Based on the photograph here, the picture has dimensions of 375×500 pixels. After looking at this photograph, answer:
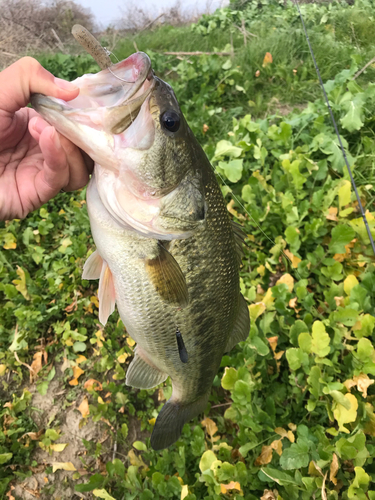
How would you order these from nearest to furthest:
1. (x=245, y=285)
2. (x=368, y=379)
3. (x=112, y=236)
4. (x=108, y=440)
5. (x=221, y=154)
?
(x=112, y=236), (x=368, y=379), (x=108, y=440), (x=245, y=285), (x=221, y=154)

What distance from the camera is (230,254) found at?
1.44 m

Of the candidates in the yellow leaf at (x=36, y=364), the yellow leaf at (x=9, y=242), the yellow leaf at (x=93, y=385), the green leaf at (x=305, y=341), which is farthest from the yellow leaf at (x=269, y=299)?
the yellow leaf at (x=9, y=242)

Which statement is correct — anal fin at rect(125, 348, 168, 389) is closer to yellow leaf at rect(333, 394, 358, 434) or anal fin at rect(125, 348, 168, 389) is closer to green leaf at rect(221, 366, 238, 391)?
green leaf at rect(221, 366, 238, 391)

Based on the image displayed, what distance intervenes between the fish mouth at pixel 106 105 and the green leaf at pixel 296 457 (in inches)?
66.8

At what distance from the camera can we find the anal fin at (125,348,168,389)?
165 cm

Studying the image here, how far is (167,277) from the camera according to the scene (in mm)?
1291

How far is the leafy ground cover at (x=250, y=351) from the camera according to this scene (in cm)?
181

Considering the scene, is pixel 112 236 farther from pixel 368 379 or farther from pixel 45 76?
pixel 368 379

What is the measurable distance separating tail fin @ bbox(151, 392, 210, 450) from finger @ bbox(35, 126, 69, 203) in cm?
120

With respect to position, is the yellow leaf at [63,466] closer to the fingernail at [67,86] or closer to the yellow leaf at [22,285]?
the yellow leaf at [22,285]

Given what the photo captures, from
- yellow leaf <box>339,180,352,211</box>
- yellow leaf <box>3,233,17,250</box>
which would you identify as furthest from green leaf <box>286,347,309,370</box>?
yellow leaf <box>3,233,17,250</box>

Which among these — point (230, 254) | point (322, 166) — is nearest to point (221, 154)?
point (322, 166)

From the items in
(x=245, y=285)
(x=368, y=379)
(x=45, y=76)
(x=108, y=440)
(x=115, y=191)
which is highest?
(x=45, y=76)

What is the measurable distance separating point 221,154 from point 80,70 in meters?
3.24
